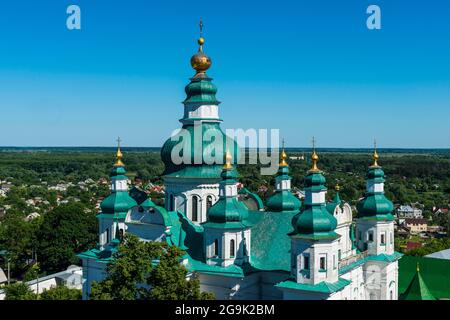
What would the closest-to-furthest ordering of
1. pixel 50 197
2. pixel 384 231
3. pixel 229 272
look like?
pixel 229 272
pixel 384 231
pixel 50 197

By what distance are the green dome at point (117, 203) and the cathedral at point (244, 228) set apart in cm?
4

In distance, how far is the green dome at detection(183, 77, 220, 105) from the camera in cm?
2483

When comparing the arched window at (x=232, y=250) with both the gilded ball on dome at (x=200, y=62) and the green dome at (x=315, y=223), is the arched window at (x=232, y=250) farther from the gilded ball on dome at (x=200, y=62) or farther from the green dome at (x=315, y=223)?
the gilded ball on dome at (x=200, y=62)

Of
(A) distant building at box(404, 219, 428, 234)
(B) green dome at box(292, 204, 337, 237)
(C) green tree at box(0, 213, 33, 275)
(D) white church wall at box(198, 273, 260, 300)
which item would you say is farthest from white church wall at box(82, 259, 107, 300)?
(A) distant building at box(404, 219, 428, 234)

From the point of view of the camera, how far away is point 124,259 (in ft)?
58.3

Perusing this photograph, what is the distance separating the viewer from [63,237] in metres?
39.3

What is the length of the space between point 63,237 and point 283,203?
2101 cm

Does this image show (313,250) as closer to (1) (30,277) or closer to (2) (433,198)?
(1) (30,277)

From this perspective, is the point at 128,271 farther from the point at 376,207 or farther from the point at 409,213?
the point at 409,213

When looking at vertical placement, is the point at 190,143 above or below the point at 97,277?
above

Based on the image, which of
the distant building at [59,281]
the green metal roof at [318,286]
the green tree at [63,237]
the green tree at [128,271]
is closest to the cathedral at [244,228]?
the green metal roof at [318,286]

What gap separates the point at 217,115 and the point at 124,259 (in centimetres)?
953

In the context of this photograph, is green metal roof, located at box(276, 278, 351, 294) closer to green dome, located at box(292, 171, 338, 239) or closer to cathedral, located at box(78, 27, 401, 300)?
cathedral, located at box(78, 27, 401, 300)

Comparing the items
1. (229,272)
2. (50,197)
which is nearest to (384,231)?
(229,272)
